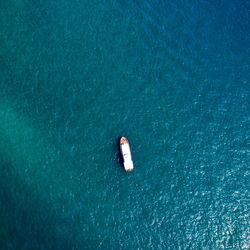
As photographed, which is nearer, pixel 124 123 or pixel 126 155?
pixel 126 155

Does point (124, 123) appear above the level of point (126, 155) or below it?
above

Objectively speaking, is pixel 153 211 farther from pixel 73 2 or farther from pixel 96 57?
pixel 73 2

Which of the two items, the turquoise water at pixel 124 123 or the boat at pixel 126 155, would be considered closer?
the turquoise water at pixel 124 123

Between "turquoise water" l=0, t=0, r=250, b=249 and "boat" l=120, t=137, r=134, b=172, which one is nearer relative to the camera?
"turquoise water" l=0, t=0, r=250, b=249
